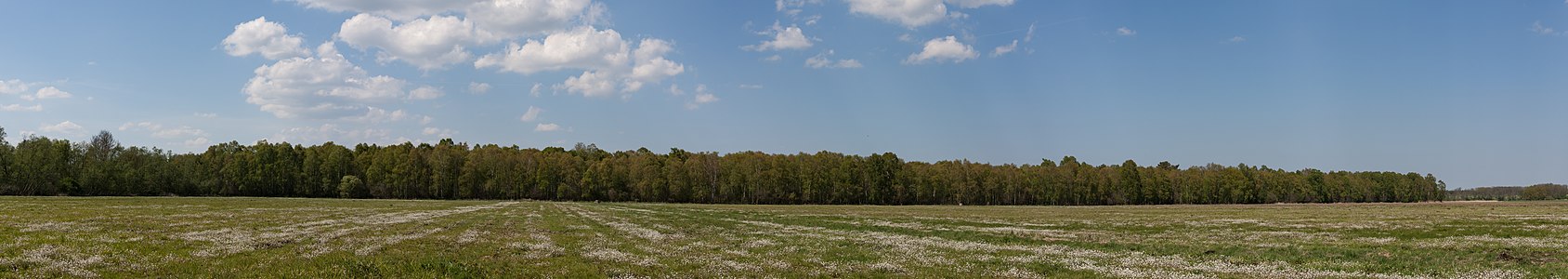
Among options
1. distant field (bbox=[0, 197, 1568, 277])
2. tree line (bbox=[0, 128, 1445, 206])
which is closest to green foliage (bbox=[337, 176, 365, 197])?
tree line (bbox=[0, 128, 1445, 206])

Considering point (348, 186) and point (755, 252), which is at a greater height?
point (348, 186)

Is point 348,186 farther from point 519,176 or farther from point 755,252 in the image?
point 755,252

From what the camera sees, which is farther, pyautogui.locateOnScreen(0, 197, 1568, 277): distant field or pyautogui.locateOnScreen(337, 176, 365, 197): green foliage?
pyautogui.locateOnScreen(337, 176, 365, 197): green foliage

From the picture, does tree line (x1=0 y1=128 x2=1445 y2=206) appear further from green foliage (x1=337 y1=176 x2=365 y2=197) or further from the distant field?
the distant field

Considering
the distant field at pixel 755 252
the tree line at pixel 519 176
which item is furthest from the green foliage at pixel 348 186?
the distant field at pixel 755 252

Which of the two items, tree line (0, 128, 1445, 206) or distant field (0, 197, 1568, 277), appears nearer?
distant field (0, 197, 1568, 277)

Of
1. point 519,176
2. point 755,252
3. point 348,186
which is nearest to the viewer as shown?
point 755,252

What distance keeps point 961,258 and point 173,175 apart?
167 metres

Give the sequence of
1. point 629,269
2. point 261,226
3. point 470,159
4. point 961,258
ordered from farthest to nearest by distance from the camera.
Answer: point 470,159, point 261,226, point 961,258, point 629,269

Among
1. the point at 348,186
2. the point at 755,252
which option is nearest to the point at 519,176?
the point at 348,186

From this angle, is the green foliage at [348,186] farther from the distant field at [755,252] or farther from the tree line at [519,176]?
the distant field at [755,252]

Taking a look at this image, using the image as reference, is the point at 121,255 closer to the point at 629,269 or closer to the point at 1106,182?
the point at 629,269

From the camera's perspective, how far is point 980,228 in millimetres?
40156

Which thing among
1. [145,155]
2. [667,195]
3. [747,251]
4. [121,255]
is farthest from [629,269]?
[145,155]
